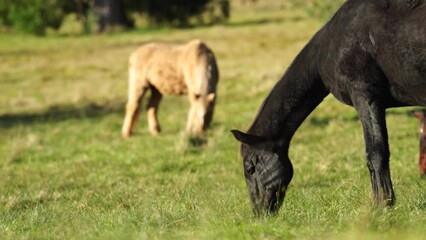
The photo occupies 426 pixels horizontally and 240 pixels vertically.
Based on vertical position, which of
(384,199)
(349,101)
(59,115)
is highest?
(349,101)

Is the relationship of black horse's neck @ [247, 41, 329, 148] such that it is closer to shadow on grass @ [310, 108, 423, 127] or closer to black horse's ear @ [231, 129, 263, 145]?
black horse's ear @ [231, 129, 263, 145]

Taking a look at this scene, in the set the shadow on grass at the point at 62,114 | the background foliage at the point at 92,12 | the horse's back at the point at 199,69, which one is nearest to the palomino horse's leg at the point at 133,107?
the horse's back at the point at 199,69

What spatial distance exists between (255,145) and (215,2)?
50306 millimetres

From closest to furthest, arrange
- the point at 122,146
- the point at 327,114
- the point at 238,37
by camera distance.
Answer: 1. the point at 122,146
2. the point at 327,114
3. the point at 238,37

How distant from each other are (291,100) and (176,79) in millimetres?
9567

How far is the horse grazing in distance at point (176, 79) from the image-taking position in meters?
15.6

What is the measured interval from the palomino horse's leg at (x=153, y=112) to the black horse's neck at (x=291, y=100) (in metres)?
9.66

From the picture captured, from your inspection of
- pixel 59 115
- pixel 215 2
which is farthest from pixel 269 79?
pixel 215 2

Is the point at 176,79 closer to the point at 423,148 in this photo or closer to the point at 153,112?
the point at 153,112

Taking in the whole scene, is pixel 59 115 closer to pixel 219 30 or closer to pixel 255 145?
pixel 255 145

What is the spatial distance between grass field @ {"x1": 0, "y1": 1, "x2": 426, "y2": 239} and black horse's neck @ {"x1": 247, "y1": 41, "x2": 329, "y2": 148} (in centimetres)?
70

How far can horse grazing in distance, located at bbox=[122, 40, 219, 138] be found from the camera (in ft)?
51.3

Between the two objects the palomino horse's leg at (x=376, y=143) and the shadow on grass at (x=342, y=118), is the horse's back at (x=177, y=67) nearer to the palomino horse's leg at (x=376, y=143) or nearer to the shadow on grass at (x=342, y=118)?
the shadow on grass at (x=342, y=118)

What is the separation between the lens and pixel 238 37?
4069cm
